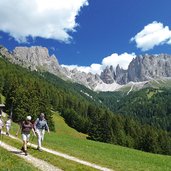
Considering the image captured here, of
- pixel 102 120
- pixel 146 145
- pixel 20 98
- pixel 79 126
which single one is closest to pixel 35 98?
pixel 20 98

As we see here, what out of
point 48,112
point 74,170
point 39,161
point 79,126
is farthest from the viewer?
point 79,126

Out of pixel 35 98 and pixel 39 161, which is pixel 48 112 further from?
pixel 39 161

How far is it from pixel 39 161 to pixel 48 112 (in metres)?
82.1

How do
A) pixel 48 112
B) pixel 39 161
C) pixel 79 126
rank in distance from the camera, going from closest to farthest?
pixel 39 161 → pixel 48 112 → pixel 79 126

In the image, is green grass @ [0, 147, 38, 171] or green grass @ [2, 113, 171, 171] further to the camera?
green grass @ [2, 113, 171, 171]

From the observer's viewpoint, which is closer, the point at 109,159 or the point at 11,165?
the point at 11,165

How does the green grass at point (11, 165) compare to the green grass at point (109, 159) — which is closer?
the green grass at point (11, 165)

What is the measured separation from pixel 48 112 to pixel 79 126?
43617mm

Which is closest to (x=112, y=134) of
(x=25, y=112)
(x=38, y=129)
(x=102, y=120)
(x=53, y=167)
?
(x=102, y=120)

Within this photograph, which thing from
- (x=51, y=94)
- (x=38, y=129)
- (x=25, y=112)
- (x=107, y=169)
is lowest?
(x=107, y=169)

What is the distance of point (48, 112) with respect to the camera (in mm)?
109750

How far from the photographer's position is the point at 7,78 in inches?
6393

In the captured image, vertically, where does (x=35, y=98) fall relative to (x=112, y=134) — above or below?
above

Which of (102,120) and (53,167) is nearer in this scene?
(53,167)
